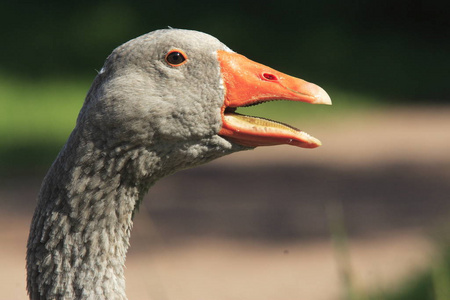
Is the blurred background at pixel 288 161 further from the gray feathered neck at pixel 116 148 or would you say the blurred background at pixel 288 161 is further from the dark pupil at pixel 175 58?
the dark pupil at pixel 175 58

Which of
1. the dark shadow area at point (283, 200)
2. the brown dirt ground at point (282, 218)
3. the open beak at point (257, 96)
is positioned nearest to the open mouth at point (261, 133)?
the open beak at point (257, 96)

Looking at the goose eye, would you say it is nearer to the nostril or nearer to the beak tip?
the nostril

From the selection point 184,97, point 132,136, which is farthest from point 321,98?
point 132,136

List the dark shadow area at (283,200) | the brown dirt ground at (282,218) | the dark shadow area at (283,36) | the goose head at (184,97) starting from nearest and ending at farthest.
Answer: the goose head at (184,97)
the brown dirt ground at (282,218)
the dark shadow area at (283,200)
the dark shadow area at (283,36)

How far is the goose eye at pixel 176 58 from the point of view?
9.26 ft

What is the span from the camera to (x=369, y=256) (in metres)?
7.52

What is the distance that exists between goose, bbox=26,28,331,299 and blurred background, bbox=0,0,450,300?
27.0 inches

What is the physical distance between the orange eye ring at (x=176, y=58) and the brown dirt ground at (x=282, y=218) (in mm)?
2669

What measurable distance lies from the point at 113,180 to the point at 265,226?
18.8 feet

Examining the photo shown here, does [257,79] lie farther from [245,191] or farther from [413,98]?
[413,98]

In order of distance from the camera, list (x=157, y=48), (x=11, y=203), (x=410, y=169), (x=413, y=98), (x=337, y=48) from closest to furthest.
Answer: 1. (x=157, y=48)
2. (x=11, y=203)
3. (x=410, y=169)
4. (x=413, y=98)
5. (x=337, y=48)

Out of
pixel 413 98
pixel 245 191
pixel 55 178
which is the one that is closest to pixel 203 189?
pixel 245 191

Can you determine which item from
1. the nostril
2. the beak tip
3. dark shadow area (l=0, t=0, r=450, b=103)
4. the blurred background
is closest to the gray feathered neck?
the nostril

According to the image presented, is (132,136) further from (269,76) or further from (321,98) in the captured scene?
(321,98)
